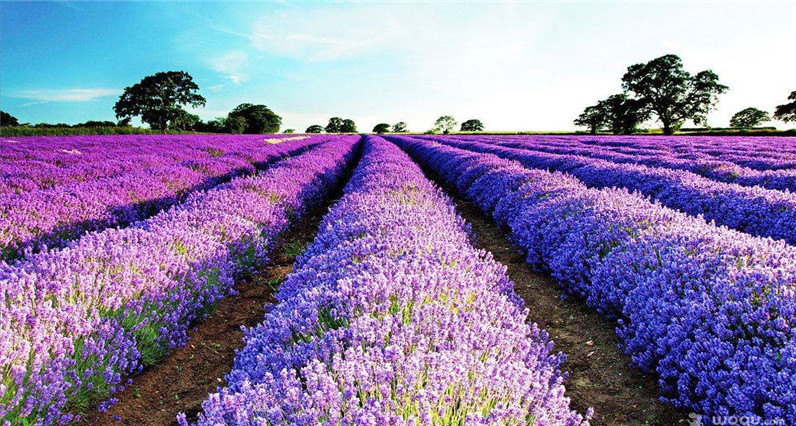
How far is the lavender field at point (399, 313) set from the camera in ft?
6.05

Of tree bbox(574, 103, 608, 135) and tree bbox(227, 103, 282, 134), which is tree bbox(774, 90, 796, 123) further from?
tree bbox(227, 103, 282, 134)

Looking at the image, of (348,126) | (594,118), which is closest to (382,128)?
(348,126)

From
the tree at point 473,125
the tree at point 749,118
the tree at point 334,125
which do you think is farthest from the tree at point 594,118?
the tree at point 334,125

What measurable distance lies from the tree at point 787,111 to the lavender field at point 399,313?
60.4m

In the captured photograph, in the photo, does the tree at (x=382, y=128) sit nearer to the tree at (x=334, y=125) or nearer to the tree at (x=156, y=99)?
the tree at (x=334, y=125)

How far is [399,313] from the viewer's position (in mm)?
2293

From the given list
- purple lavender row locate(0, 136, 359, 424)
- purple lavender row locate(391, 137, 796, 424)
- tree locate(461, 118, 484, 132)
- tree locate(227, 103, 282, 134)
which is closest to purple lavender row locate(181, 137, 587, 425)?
purple lavender row locate(391, 137, 796, 424)

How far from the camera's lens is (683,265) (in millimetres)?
3182

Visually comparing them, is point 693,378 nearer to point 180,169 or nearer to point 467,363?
point 467,363

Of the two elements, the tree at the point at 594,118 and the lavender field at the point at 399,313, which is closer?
the lavender field at the point at 399,313

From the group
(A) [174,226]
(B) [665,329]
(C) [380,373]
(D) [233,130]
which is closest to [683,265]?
(B) [665,329]

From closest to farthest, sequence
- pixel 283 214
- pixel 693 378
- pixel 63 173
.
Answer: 1. pixel 693 378
2. pixel 283 214
3. pixel 63 173

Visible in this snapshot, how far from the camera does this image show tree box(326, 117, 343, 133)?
12694 cm

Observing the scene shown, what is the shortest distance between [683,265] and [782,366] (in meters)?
1.09
